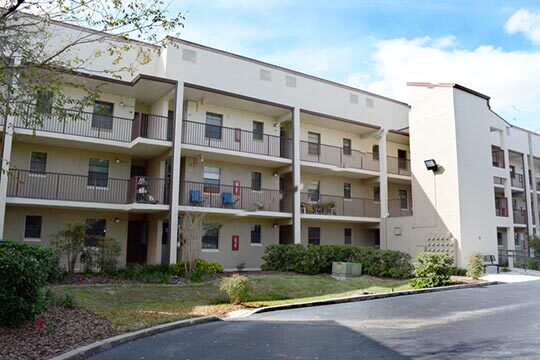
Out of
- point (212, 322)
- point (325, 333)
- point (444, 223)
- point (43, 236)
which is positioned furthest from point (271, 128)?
point (325, 333)

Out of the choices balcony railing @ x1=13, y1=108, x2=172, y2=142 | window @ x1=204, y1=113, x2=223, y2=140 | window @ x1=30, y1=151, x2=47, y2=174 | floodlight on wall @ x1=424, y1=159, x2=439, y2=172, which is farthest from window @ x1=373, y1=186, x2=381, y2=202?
window @ x1=30, y1=151, x2=47, y2=174

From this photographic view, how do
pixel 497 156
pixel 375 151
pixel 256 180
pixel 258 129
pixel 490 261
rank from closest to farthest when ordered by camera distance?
pixel 490 261
pixel 256 180
pixel 258 129
pixel 375 151
pixel 497 156

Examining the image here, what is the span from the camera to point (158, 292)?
15.1 m

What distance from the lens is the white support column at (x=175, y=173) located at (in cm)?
2009

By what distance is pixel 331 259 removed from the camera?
2109 cm

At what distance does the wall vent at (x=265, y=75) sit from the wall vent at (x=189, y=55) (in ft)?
12.7

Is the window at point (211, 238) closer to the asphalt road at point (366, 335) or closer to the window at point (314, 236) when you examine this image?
the window at point (314, 236)

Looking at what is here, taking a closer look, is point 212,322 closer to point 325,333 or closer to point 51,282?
point 325,333

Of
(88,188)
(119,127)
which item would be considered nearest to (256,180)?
(119,127)

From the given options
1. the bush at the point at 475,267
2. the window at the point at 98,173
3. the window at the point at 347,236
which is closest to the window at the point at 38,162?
the window at the point at 98,173

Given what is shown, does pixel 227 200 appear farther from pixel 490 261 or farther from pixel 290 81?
pixel 490 261

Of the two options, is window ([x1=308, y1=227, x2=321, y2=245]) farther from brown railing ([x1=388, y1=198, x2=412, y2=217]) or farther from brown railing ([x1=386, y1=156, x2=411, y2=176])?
brown railing ([x1=386, y1=156, x2=411, y2=176])

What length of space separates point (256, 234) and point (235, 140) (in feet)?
→ 17.1

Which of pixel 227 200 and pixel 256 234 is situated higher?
pixel 227 200
